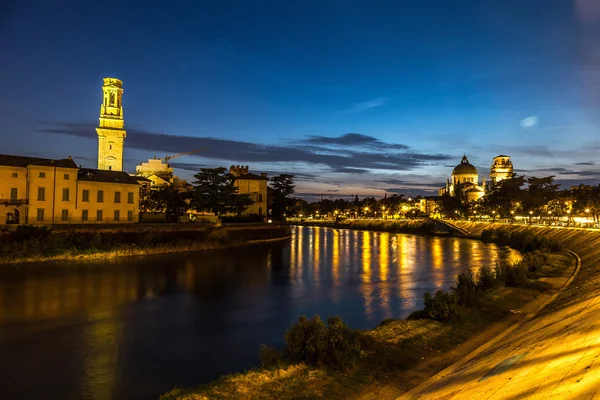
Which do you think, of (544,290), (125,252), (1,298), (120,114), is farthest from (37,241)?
(120,114)

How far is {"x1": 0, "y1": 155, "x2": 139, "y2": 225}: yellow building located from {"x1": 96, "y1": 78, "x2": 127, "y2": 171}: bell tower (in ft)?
139

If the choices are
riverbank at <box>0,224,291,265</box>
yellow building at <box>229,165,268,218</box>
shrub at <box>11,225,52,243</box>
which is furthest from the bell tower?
shrub at <box>11,225,52,243</box>

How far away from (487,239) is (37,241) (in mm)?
67270

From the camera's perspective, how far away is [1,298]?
25.4 meters

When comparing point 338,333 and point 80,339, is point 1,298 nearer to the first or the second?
point 80,339

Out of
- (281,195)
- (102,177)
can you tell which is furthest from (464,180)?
(102,177)

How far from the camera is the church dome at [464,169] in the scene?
18888 cm

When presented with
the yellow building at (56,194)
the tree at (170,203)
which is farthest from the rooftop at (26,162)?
the tree at (170,203)

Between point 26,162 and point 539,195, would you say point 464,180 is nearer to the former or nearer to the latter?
point 539,195

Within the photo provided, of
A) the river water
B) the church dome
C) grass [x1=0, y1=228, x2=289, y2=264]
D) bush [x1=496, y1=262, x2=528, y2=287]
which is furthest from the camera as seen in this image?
the church dome

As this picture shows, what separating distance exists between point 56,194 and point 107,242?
9.03 m

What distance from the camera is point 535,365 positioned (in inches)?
332

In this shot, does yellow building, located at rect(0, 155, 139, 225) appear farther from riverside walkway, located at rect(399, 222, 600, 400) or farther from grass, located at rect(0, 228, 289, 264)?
riverside walkway, located at rect(399, 222, 600, 400)

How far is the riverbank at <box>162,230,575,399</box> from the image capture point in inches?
395
